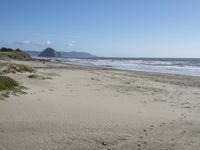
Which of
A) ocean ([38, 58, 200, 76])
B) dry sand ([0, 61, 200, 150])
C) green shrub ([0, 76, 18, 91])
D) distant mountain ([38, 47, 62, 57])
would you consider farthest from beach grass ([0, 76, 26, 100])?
distant mountain ([38, 47, 62, 57])

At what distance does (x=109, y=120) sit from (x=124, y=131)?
3.44ft

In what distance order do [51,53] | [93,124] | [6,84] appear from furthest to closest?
[51,53] < [6,84] < [93,124]

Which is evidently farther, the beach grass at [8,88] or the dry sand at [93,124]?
the beach grass at [8,88]

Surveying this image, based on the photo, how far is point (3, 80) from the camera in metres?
12.4

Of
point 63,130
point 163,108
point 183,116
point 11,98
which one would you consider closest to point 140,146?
point 63,130

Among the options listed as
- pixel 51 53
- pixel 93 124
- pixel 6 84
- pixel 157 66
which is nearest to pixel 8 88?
pixel 6 84

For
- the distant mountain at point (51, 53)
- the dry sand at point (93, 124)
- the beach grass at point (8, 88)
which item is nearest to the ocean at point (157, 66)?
the dry sand at point (93, 124)

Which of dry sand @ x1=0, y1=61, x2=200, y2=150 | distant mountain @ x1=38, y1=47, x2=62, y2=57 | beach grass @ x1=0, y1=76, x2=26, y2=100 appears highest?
distant mountain @ x1=38, y1=47, x2=62, y2=57

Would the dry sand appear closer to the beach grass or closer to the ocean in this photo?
the beach grass

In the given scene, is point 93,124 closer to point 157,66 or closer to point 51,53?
point 157,66

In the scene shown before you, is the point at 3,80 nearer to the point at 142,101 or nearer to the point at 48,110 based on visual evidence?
the point at 48,110

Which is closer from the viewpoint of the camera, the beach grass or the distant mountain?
the beach grass

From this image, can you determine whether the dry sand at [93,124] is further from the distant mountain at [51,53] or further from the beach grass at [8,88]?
the distant mountain at [51,53]

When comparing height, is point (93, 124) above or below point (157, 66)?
below
